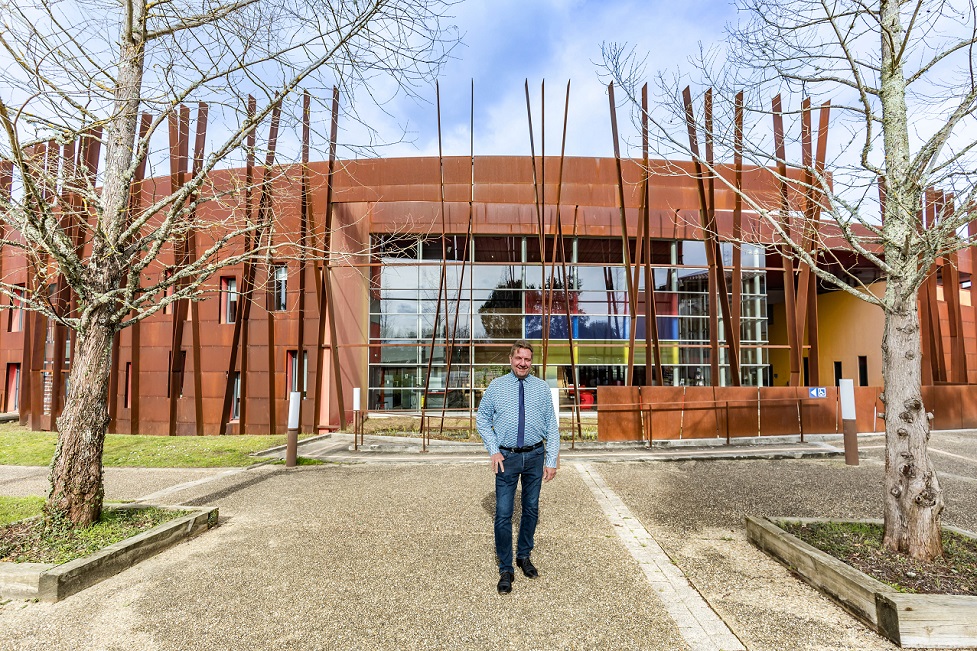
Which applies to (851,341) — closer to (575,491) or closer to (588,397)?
(588,397)

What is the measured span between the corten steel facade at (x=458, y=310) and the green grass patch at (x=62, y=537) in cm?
798

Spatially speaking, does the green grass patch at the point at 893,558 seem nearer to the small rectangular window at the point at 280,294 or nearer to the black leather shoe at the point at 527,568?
the black leather shoe at the point at 527,568

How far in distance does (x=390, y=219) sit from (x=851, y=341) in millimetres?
23421

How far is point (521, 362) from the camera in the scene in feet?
12.6

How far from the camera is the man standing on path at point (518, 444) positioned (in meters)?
3.68

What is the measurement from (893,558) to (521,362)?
311cm

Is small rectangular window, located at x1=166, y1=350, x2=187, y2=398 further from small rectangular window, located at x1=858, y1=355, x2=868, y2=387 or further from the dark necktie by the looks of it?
small rectangular window, located at x1=858, y1=355, x2=868, y2=387

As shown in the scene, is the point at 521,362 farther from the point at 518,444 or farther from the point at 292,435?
the point at 292,435

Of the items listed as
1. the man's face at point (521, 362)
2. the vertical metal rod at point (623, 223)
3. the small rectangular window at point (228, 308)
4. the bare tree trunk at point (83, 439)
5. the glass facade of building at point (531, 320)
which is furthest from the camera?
the glass facade of building at point (531, 320)

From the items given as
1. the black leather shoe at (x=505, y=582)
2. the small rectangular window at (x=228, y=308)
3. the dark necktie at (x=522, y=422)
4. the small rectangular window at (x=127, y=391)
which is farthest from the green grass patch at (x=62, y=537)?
the small rectangular window at (x=127, y=391)

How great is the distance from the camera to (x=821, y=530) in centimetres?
429

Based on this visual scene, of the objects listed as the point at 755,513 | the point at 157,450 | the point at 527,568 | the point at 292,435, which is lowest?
the point at 157,450

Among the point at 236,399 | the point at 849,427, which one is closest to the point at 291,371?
the point at 236,399

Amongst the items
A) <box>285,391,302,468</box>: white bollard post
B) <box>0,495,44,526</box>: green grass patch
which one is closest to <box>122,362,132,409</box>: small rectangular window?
<box>285,391,302,468</box>: white bollard post
